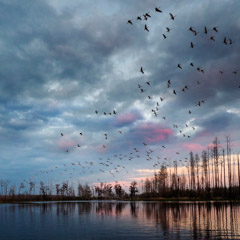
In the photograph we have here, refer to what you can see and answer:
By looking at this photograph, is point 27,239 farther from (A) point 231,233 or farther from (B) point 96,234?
(A) point 231,233

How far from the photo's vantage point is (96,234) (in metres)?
30.7

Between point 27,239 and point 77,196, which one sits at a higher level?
point 27,239

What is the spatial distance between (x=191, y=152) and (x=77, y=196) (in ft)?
332

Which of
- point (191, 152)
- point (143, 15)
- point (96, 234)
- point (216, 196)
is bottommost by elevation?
point (216, 196)

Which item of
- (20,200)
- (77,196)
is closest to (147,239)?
(20,200)

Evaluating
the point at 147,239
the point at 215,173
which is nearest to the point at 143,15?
the point at 147,239

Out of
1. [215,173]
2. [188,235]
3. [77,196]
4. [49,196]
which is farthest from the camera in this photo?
[77,196]

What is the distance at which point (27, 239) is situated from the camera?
2839 centimetres

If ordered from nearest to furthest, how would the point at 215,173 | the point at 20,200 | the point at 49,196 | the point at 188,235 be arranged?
the point at 188,235 < the point at 215,173 < the point at 20,200 < the point at 49,196

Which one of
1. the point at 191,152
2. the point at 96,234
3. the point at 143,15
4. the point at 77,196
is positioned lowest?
the point at 77,196

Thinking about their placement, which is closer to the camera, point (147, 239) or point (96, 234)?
point (147, 239)

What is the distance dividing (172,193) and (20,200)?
8075cm

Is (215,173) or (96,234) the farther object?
(215,173)

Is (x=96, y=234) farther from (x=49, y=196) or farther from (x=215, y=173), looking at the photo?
(x=49, y=196)
